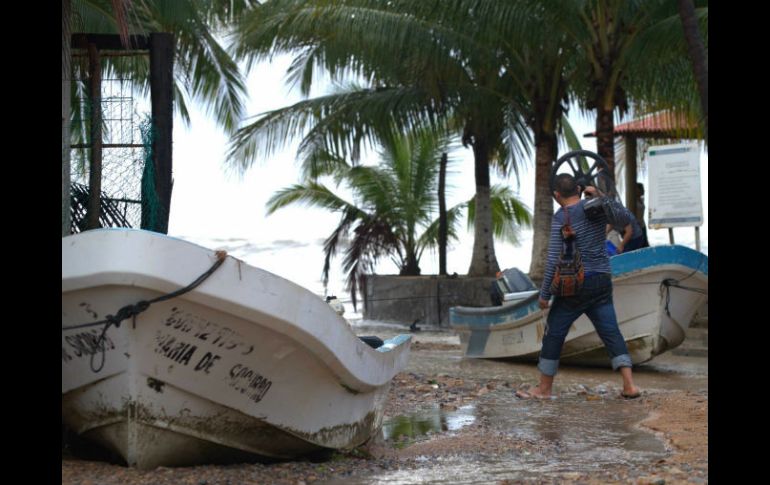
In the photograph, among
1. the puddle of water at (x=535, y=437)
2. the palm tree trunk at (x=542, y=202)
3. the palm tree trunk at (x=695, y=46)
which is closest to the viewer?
the puddle of water at (x=535, y=437)

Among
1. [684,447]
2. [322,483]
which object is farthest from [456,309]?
[322,483]

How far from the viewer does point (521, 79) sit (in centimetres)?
Answer: 1719

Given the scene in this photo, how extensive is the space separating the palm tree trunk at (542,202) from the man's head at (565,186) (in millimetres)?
9307

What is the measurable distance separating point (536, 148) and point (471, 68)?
6.59 feet

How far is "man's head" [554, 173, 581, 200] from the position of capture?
801 cm

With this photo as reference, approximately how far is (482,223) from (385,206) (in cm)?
262

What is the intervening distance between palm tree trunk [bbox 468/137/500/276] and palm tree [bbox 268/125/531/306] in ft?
4.45

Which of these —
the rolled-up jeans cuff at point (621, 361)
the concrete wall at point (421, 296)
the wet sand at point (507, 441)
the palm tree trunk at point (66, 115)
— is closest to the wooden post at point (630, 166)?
the concrete wall at point (421, 296)

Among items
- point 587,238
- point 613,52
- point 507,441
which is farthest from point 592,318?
point 613,52

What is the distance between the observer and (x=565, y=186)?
8031mm

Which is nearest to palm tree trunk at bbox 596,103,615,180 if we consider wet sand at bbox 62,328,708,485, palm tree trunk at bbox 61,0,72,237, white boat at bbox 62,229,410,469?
wet sand at bbox 62,328,708,485

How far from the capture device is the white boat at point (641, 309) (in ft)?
31.6

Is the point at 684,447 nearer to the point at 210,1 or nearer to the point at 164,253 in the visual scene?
the point at 164,253

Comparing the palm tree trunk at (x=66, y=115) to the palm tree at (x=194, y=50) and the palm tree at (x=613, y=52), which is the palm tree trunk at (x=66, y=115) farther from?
the palm tree at (x=613, y=52)
